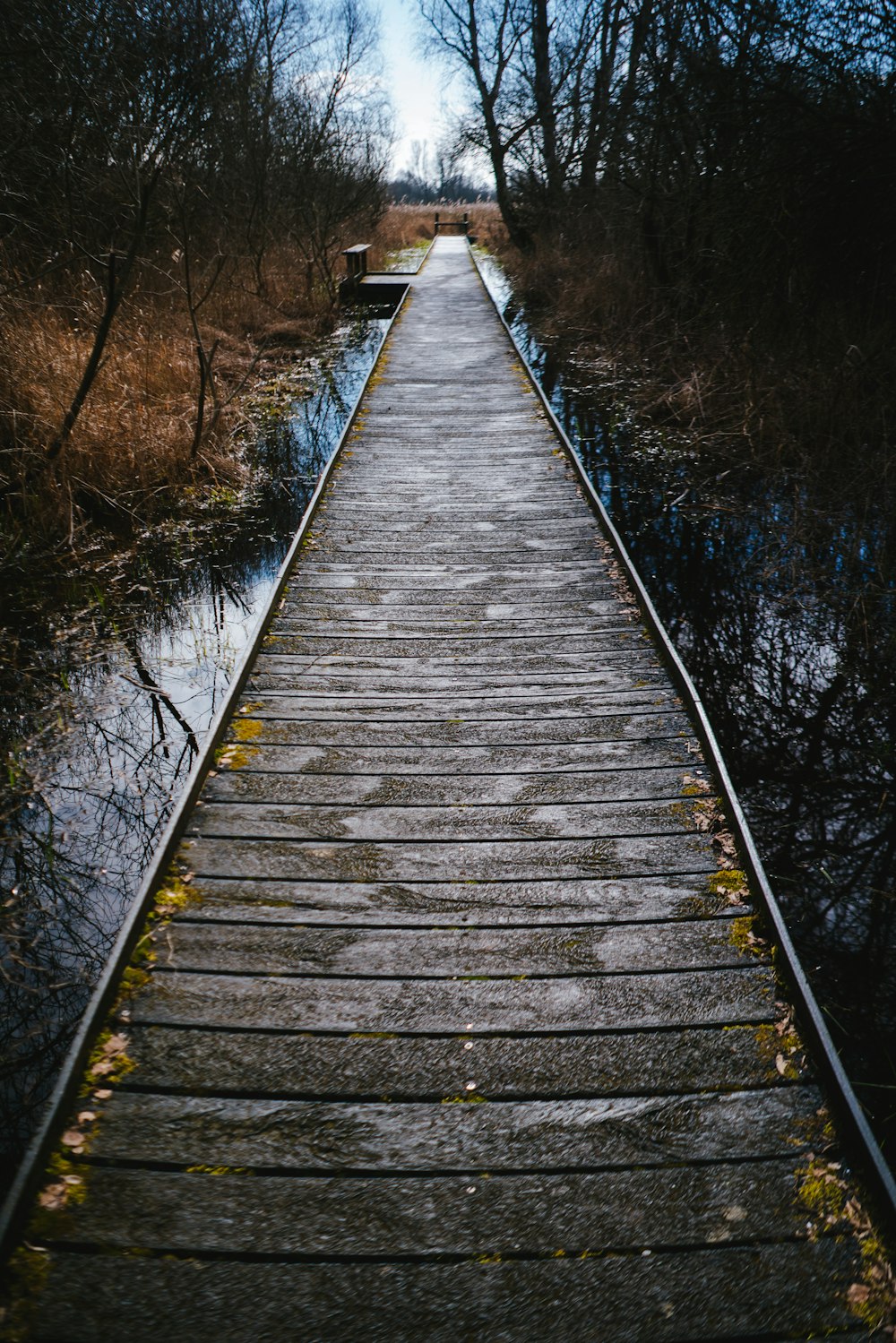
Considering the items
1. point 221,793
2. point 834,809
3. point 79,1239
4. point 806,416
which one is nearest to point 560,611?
point 834,809

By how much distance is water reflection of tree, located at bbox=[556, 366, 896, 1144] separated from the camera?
3141 millimetres

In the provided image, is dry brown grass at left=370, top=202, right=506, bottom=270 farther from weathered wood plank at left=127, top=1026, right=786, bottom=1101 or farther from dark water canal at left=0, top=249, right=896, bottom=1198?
weathered wood plank at left=127, top=1026, right=786, bottom=1101

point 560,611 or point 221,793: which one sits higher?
point 560,611

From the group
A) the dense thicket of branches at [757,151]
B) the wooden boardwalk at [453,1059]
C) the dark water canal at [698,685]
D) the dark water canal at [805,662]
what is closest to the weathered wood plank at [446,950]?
the wooden boardwalk at [453,1059]

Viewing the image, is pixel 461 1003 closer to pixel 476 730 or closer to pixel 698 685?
pixel 476 730

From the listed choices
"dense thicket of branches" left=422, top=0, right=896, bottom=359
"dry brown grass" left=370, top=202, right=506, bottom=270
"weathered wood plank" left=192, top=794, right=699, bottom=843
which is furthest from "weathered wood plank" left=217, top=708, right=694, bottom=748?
"dry brown grass" left=370, top=202, right=506, bottom=270

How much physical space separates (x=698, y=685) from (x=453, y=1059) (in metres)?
3.11

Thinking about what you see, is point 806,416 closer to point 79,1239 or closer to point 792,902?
point 792,902

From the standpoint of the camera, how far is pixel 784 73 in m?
7.40

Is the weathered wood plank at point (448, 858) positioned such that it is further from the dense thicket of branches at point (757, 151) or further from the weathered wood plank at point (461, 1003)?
the dense thicket of branches at point (757, 151)

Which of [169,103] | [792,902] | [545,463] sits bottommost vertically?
[792,902]

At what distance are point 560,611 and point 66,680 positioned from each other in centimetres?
276

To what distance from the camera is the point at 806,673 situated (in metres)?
4.84

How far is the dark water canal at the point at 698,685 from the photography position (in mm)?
2982
